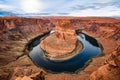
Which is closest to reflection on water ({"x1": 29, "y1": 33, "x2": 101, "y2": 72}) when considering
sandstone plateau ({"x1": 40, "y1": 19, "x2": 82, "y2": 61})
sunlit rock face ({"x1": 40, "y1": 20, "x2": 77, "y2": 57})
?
sandstone plateau ({"x1": 40, "y1": 19, "x2": 82, "y2": 61})

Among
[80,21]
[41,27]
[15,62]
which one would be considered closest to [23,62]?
[15,62]

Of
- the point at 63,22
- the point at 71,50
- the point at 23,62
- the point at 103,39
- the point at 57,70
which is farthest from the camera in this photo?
the point at 103,39

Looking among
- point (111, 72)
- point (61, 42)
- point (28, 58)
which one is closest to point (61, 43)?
point (61, 42)

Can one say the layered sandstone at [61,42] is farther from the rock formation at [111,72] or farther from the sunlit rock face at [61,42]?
the rock formation at [111,72]

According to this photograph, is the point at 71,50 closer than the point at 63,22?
Yes

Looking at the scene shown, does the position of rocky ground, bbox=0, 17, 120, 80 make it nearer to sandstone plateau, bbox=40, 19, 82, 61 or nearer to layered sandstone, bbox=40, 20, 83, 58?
sandstone plateau, bbox=40, 19, 82, 61

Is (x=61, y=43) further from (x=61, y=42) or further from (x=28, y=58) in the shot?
(x=28, y=58)

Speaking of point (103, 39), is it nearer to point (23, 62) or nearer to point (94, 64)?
point (94, 64)

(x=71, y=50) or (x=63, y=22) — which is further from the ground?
(x=63, y=22)
